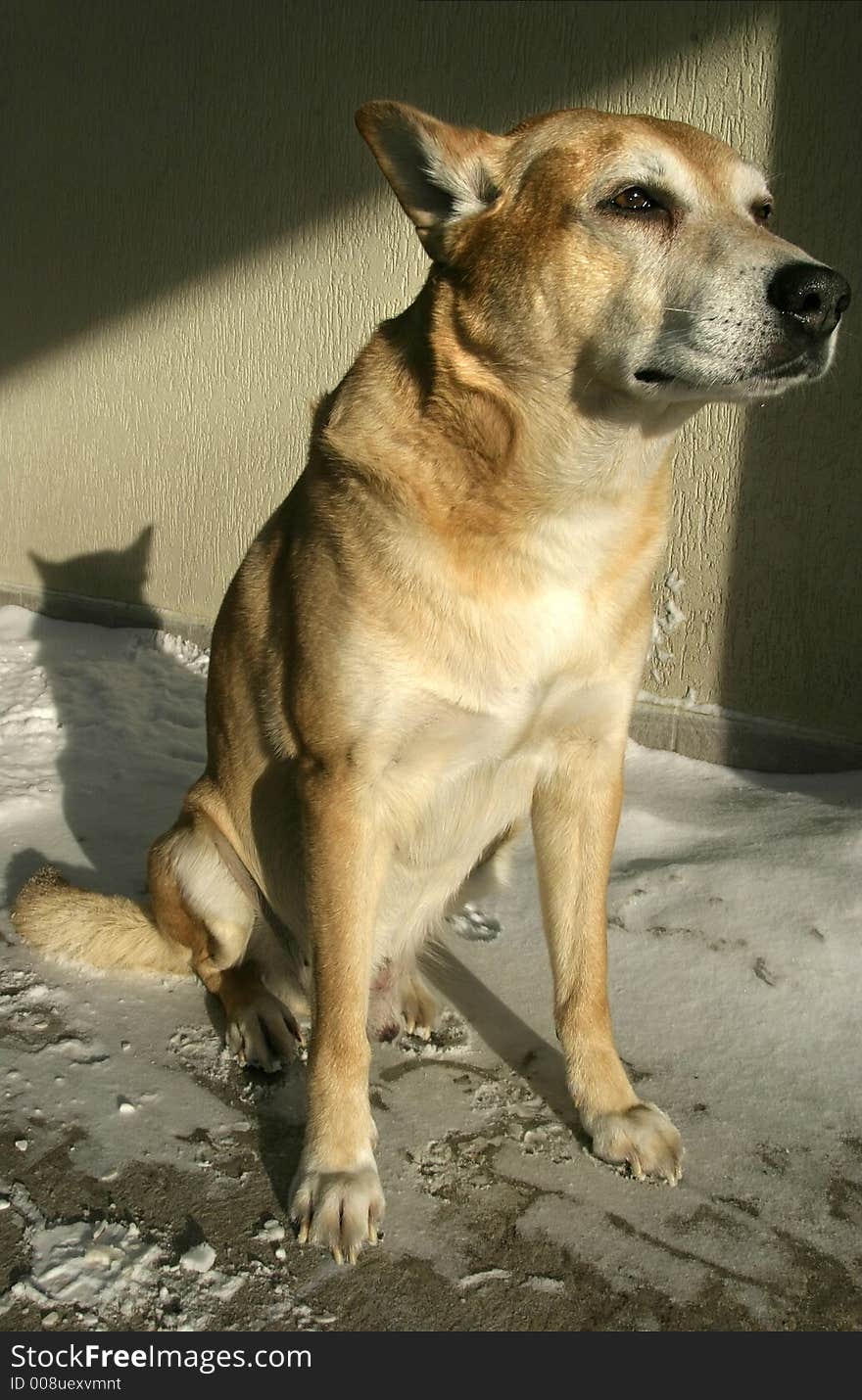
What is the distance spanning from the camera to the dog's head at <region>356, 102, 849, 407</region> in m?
1.66

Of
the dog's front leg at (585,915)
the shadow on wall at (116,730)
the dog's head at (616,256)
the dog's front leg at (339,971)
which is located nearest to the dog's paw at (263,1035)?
the dog's front leg at (339,971)

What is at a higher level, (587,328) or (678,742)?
(587,328)

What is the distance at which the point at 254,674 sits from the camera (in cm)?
212

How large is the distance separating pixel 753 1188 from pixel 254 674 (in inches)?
48.1

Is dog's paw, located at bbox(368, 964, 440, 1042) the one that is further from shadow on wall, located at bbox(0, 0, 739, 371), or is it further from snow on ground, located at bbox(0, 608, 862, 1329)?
shadow on wall, located at bbox(0, 0, 739, 371)

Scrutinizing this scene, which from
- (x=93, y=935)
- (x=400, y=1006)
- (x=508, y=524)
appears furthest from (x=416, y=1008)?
(x=508, y=524)

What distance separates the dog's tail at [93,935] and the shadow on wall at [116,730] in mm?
435

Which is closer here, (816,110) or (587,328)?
(587,328)

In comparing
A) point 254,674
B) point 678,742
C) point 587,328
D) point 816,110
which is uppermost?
point 816,110

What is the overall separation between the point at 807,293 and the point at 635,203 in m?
0.32

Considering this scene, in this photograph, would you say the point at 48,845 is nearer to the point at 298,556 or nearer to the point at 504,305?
the point at 298,556

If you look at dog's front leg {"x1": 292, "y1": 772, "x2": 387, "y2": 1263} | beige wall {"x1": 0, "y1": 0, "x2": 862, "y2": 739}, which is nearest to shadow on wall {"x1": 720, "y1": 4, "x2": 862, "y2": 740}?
beige wall {"x1": 0, "y1": 0, "x2": 862, "y2": 739}

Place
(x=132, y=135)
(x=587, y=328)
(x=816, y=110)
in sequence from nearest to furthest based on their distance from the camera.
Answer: (x=587, y=328) < (x=816, y=110) < (x=132, y=135)
